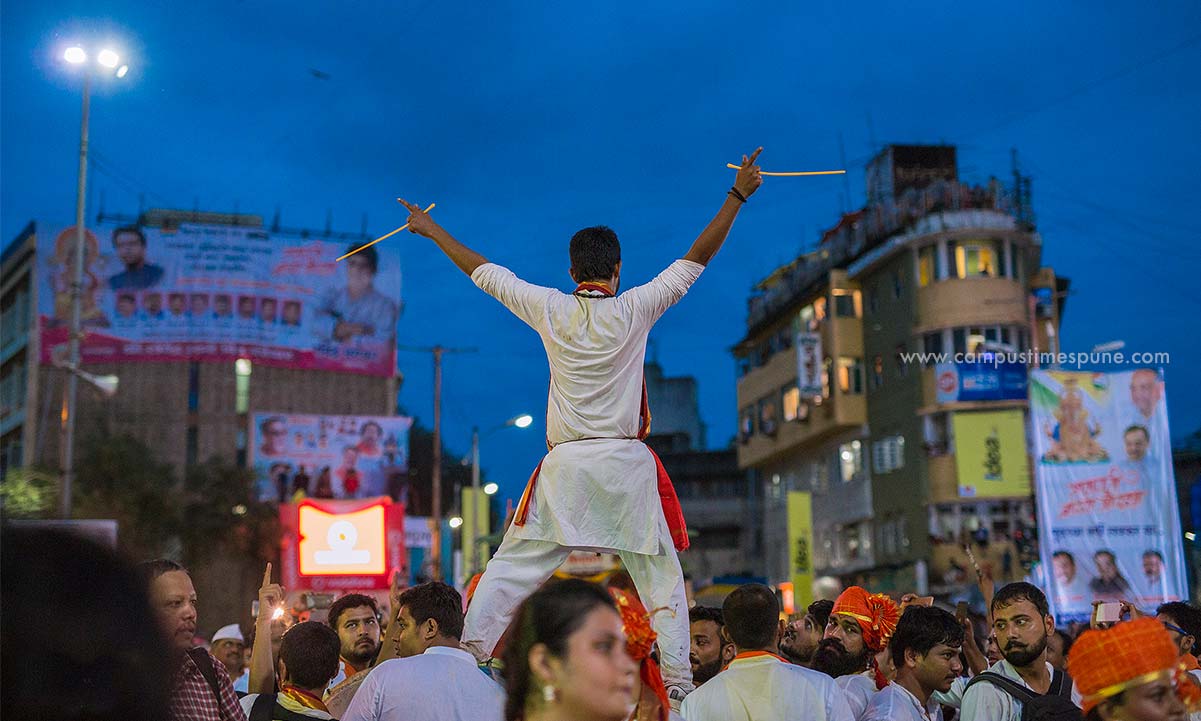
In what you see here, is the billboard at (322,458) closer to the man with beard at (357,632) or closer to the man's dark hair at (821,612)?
the man's dark hair at (821,612)

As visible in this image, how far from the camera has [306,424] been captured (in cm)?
5094

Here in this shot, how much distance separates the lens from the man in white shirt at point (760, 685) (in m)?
5.43

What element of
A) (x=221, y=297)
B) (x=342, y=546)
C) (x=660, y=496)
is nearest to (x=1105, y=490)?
(x=342, y=546)

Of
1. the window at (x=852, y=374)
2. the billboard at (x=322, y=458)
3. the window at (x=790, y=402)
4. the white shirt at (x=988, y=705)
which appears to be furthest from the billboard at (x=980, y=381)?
the white shirt at (x=988, y=705)

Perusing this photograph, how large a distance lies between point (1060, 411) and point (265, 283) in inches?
1336

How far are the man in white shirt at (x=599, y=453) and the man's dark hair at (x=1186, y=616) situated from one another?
334cm

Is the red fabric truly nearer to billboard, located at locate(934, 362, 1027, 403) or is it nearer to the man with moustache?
Result: the man with moustache

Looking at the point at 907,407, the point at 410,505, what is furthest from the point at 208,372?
the point at 907,407

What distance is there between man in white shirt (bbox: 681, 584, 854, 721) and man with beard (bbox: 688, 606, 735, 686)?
2198 mm

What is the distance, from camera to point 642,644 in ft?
13.5

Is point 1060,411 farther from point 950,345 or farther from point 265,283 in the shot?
point 265,283

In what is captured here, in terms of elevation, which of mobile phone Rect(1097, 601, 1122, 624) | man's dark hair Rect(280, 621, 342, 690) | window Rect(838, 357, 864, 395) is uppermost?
window Rect(838, 357, 864, 395)

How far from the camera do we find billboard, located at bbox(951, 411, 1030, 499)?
42781 mm

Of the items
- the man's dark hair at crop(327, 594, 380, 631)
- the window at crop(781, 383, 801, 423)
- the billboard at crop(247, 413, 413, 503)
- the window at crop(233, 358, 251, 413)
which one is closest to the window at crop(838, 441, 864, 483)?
the window at crop(781, 383, 801, 423)
